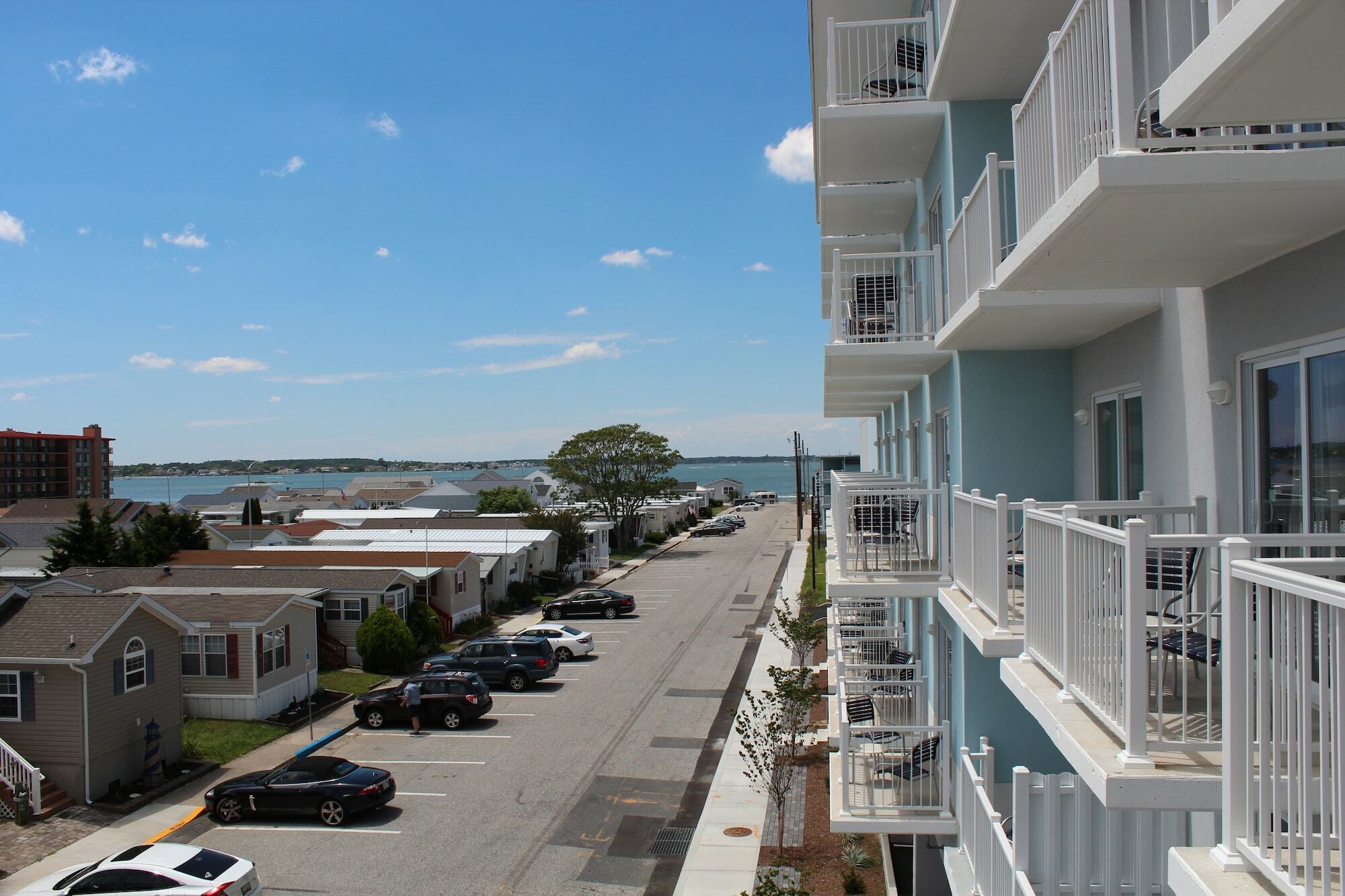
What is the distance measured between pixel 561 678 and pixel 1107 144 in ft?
90.0

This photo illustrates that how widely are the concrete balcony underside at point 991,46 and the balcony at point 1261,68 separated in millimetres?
5301

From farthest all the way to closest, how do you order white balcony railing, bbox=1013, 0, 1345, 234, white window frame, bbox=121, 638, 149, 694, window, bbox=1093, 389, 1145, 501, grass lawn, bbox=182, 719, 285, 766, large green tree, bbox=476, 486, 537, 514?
large green tree, bbox=476, 486, 537, 514
grass lawn, bbox=182, 719, 285, 766
white window frame, bbox=121, 638, 149, 694
window, bbox=1093, 389, 1145, 501
white balcony railing, bbox=1013, 0, 1345, 234

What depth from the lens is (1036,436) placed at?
9758mm

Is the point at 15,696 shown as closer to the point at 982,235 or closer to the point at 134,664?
the point at 134,664

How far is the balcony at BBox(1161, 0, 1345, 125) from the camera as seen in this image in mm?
3094

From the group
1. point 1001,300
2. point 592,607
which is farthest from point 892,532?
point 592,607

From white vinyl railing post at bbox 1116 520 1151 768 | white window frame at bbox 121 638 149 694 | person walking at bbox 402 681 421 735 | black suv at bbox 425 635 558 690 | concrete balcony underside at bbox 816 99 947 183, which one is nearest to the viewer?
white vinyl railing post at bbox 1116 520 1151 768

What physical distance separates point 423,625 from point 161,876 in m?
20.6

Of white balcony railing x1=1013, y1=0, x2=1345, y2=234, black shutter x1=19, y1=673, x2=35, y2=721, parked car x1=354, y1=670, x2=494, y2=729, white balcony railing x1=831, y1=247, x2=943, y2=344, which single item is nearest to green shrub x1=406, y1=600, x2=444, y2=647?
parked car x1=354, y1=670, x2=494, y2=729

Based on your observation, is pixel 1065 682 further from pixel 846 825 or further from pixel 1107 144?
pixel 846 825

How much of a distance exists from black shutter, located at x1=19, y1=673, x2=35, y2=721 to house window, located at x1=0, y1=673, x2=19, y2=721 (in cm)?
9

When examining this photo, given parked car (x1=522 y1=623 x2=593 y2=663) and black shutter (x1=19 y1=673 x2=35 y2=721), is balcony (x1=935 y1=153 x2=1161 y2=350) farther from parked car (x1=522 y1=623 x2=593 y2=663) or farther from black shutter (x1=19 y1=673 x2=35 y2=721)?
parked car (x1=522 y1=623 x2=593 y2=663)

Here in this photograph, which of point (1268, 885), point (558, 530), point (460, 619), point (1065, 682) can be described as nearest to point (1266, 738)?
point (1268, 885)

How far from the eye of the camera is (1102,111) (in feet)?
15.7
